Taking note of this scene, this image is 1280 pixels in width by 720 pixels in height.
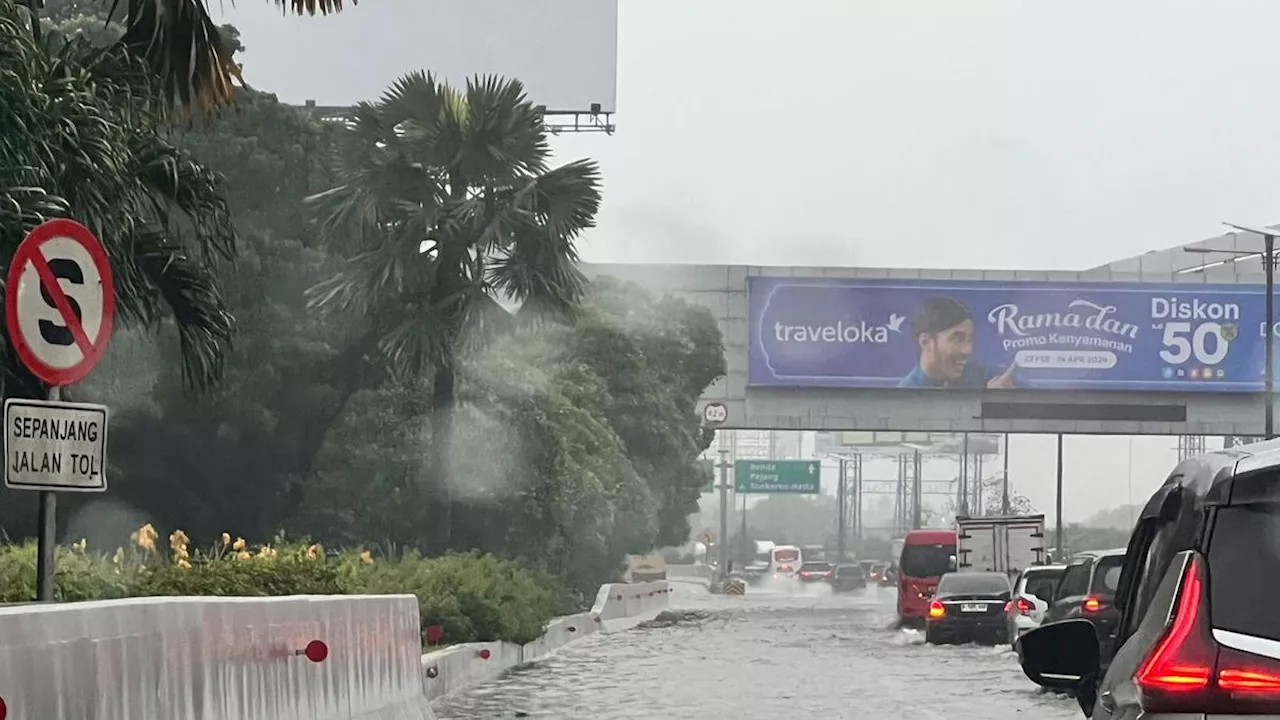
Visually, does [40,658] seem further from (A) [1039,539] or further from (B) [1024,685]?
(A) [1039,539]


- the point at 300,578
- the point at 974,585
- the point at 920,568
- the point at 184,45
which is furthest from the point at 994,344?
the point at 184,45

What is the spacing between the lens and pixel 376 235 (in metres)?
32.4

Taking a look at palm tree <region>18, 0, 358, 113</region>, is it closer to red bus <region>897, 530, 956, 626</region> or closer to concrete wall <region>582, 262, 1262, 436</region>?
red bus <region>897, 530, 956, 626</region>

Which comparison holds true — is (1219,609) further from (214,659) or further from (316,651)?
(316,651)

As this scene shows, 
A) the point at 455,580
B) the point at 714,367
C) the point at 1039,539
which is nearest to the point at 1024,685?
the point at 455,580

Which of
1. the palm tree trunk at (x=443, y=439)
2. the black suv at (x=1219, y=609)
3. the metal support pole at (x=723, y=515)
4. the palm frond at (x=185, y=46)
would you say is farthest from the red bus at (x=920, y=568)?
the metal support pole at (x=723, y=515)

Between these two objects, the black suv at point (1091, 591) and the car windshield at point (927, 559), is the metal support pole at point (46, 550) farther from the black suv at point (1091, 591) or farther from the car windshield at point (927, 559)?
the car windshield at point (927, 559)

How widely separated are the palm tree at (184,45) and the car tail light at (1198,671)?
11.8m

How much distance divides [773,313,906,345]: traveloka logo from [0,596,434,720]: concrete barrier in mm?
46121

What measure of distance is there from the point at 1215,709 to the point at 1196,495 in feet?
1.81

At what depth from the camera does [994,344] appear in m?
61.7

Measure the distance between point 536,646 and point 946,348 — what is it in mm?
33501

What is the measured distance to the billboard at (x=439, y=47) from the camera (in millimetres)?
52250

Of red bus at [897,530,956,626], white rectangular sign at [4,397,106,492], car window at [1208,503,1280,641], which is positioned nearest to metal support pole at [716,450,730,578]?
red bus at [897,530,956,626]
